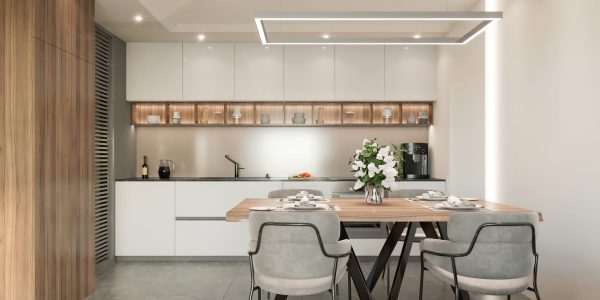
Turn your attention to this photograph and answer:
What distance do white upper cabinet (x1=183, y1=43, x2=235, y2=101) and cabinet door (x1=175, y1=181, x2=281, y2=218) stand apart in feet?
3.38

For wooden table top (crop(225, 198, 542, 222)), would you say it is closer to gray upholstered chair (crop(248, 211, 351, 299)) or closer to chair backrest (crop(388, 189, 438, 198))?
gray upholstered chair (crop(248, 211, 351, 299))

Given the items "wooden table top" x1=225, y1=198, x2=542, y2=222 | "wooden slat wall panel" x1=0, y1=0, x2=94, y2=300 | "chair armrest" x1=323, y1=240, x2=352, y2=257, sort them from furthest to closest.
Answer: "wooden slat wall panel" x1=0, y1=0, x2=94, y2=300, "wooden table top" x1=225, y1=198, x2=542, y2=222, "chair armrest" x1=323, y1=240, x2=352, y2=257

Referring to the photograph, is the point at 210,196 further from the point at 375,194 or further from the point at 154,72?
the point at 375,194

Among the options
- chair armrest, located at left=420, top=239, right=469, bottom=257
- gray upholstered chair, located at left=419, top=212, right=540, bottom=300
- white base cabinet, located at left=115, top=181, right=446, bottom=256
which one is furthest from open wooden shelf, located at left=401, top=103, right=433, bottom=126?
gray upholstered chair, located at left=419, top=212, right=540, bottom=300

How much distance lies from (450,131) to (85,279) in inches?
143

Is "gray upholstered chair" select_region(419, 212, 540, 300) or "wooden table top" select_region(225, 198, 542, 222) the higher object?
"wooden table top" select_region(225, 198, 542, 222)

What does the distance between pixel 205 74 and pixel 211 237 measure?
6.04ft

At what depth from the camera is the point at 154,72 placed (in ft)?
17.1

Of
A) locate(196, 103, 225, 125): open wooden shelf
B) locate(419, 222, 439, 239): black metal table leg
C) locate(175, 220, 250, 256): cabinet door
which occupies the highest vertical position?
locate(196, 103, 225, 125): open wooden shelf

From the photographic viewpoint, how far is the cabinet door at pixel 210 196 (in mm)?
4914

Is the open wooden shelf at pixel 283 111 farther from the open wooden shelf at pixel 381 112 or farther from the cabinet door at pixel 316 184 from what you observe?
the cabinet door at pixel 316 184

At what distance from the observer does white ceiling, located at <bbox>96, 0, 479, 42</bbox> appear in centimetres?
407

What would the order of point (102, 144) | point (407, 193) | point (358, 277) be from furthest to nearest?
point (102, 144) < point (407, 193) < point (358, 277)

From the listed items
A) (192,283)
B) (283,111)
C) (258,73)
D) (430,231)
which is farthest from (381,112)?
(192,283)
